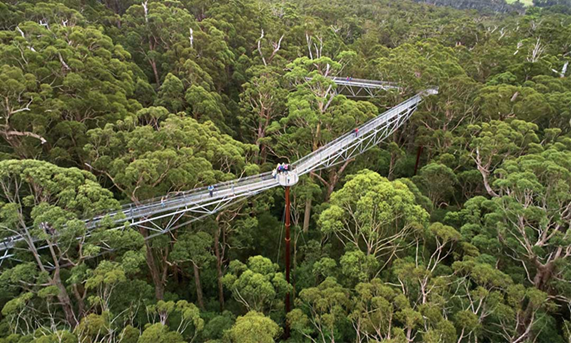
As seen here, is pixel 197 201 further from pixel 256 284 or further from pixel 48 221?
pixel 48 221

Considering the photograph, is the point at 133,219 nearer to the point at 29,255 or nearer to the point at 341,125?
the point at 29,255

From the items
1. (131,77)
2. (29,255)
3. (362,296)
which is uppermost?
(131,77)

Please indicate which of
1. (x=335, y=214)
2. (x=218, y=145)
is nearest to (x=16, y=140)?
(x=218, y=145)

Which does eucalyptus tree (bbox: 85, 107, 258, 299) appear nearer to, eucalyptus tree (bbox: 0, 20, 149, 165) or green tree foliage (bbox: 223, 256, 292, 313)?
eucalyptus tree (bbox: 0, 20, 149, 165)

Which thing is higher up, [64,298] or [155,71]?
[155,71]

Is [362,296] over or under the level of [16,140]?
under

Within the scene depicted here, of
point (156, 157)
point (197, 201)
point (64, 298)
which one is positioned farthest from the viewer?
point (197, 201)

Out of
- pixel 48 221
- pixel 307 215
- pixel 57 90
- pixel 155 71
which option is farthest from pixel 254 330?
pixel 155 71

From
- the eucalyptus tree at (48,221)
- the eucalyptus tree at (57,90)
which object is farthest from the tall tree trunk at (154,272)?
the eucalyptus tree at (57,90)
